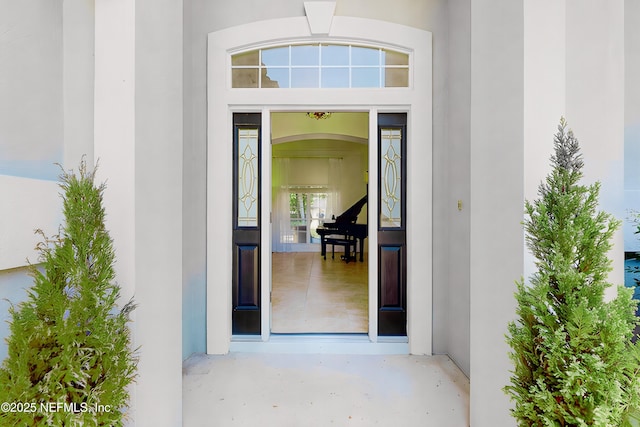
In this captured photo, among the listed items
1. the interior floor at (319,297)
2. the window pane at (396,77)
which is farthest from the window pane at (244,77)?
the interior floor at (319,297)

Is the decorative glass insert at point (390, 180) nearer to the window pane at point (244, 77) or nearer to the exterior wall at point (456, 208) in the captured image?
the exterior wall at point (456, 208)

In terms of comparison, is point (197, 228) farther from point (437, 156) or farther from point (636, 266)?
point (636, 266)

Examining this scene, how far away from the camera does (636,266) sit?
162 cm

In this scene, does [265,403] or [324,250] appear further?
[324,250]

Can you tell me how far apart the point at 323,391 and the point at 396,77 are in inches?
109

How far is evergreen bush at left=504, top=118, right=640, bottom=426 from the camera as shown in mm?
1026

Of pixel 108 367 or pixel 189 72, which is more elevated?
pixel 189 72

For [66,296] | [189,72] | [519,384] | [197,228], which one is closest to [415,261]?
[519,384]

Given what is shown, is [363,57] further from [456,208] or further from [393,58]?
[456,208]

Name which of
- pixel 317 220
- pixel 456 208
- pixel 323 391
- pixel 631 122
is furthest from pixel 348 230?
pixel 631 122

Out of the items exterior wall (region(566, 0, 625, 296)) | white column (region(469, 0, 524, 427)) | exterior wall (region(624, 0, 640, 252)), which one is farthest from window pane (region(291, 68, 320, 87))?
exterior wall (region(624, 0, 640, 252))

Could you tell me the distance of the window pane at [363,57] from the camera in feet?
9.62

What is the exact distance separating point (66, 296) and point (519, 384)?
1.77 meters

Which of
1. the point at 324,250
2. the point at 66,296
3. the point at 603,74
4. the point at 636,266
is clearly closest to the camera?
the point at 66,296
